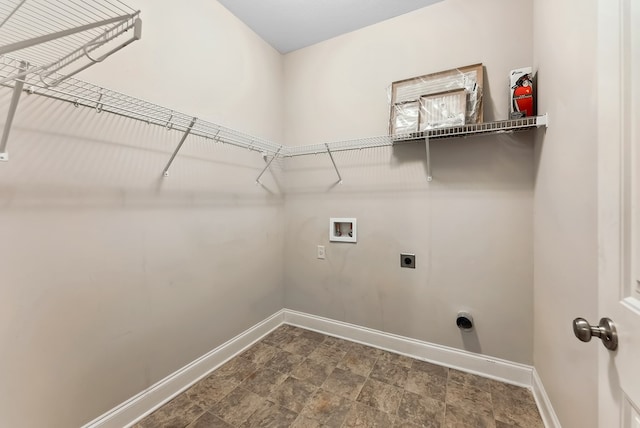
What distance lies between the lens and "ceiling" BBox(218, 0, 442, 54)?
190 centimetres

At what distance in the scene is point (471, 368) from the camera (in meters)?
1.80

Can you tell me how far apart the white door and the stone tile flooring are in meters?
1.07

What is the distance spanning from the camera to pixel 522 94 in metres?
1.50

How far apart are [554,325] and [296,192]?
2.03 m

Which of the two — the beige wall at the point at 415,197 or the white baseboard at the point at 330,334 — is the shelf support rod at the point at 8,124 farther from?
the beige wall at the point at 415,197

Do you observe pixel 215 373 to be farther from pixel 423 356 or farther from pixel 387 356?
pixel 423 356

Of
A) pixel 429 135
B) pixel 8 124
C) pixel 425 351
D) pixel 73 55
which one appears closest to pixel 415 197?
pixel 429 135

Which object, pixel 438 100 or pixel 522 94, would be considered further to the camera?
pixel 438 100

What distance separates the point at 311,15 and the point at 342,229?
1.77 metres

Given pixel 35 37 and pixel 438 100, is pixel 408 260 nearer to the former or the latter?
pixel 438 100

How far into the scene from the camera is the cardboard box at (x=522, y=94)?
149 centimetres

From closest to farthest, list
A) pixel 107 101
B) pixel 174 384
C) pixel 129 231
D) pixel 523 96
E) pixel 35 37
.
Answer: pixel 35 37, pixel 107 101, pixel 129 231, pixel 523 96, pixel 174 384

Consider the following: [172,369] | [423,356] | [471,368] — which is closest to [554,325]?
[471,368]

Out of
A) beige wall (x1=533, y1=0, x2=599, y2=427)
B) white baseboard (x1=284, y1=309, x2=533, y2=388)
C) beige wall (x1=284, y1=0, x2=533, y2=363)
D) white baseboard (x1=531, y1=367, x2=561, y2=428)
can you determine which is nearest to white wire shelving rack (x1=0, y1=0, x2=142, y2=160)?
beige wall (x1=284, y1=0, x2=533, y2=363)
